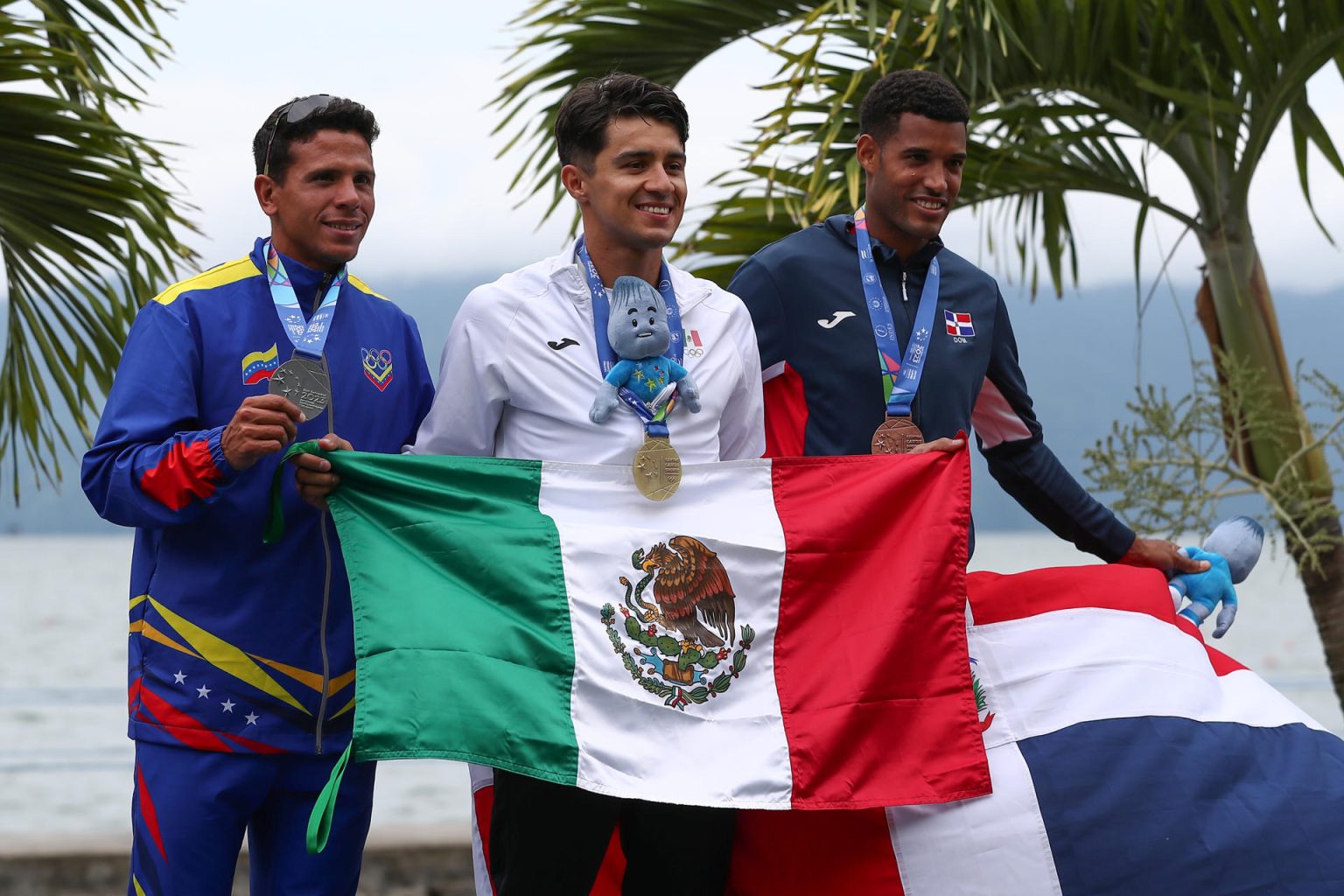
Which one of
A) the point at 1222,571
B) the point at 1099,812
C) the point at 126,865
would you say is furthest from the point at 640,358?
the point at 126,865

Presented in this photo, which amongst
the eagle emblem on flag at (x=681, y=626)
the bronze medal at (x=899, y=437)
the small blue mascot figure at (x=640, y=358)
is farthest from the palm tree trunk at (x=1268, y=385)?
the small blue mascot figure at (x=640, y=358)

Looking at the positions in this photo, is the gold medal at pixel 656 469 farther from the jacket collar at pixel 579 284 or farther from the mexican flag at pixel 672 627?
the jacket collar at pixel 579 284

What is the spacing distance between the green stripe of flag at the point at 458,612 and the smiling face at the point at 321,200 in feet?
1.44

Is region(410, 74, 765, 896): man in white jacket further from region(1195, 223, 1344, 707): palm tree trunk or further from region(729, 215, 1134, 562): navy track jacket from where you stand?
region(1195, 223, 1344, 707): palm tree trunk

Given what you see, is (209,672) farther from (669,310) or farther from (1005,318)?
(1005,318)

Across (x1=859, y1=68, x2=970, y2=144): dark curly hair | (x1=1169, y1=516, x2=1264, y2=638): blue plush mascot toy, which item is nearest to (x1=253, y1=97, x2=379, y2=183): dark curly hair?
(x1=859, y1=68, x2=970, y2=144): dark curly hair

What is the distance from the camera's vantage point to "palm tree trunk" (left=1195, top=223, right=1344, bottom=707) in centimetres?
499

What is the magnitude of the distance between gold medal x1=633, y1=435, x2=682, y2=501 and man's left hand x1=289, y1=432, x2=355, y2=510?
0.56m

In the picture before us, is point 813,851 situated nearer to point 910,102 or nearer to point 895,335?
point 895,335

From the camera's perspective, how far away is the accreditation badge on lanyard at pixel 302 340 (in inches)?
112

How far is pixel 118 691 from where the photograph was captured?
26406mm

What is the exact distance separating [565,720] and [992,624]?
1.05m

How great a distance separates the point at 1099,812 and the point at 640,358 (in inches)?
50.3

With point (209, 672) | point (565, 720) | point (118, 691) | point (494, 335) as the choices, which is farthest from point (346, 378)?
point (118, 691)
